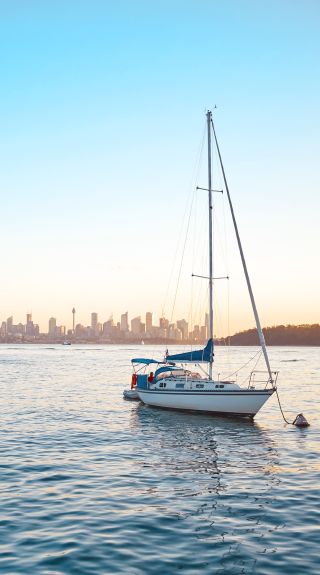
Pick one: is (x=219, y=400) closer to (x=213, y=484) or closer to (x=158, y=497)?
(x=213, y=484)

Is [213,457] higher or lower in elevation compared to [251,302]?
lower

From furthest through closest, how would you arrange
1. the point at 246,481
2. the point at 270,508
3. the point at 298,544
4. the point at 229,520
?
A: the point at 246,481 < the point at 270,508 < the point at 229,520 < the point at 298,544

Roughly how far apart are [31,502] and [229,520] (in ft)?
21.0

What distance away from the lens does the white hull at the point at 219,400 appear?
122 feet

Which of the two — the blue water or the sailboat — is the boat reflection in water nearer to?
the blue water

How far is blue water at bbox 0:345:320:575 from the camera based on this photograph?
529 inches

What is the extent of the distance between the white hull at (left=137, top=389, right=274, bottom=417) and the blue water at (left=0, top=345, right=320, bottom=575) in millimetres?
1447

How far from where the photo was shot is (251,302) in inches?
1517

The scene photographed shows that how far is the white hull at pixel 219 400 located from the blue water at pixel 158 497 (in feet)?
4.75

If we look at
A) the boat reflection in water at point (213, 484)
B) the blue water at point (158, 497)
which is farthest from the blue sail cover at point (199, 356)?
the boat reflection in water at point (213, 484)

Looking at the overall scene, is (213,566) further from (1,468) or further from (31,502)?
(1,468)

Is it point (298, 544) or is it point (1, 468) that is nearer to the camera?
point (298, 544)

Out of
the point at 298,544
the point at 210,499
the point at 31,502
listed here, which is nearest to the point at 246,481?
the point at 210,499

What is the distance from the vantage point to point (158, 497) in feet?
61.2
